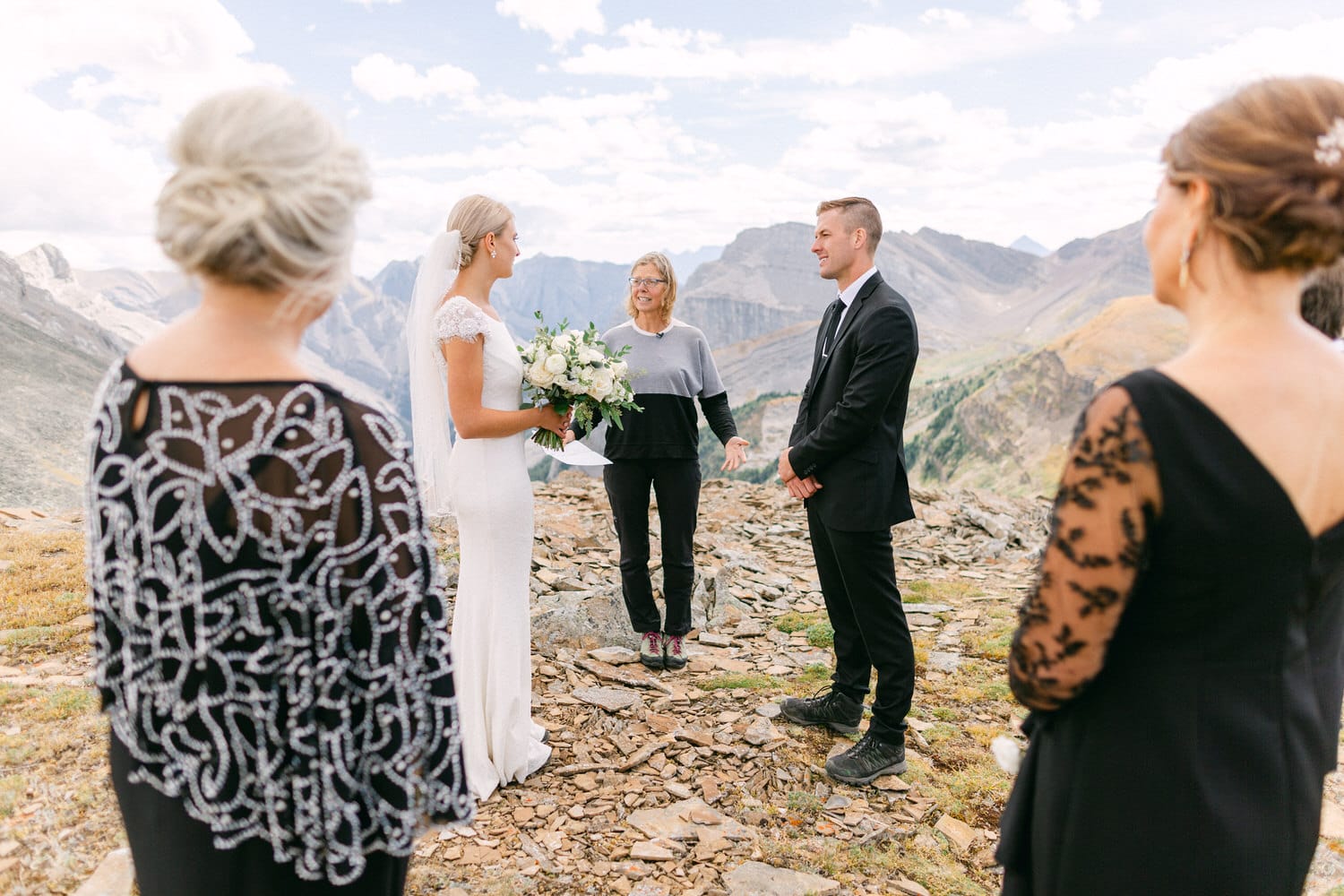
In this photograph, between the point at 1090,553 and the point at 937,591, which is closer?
the point at 1090,553

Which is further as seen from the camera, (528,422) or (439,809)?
(528,422)

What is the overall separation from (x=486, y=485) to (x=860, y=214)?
8.85ft

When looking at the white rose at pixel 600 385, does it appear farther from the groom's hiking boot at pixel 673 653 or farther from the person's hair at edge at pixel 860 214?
the groom's hiking boot at pixel 673 653

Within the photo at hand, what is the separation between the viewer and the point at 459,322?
4.12 metres

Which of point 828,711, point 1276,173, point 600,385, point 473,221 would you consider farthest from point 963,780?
point 473,221

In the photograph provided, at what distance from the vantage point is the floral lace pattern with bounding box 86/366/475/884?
1.66m

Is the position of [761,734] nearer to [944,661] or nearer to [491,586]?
[491,586]

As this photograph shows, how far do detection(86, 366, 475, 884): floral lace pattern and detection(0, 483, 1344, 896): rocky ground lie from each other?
7.05 ft

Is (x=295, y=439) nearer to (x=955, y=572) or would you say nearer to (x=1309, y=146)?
(x=1309, y=146)

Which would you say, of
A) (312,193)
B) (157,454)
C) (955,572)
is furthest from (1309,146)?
(955,572)

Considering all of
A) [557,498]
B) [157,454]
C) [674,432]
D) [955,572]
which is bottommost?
[955,572]

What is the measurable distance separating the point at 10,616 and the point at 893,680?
276 inches

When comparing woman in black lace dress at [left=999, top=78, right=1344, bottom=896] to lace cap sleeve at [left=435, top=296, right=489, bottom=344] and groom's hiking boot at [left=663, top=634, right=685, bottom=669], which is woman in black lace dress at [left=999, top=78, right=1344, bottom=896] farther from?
groom's hiking boot at [left=663, top=634, right=685, bottom=669]

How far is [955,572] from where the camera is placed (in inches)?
416
